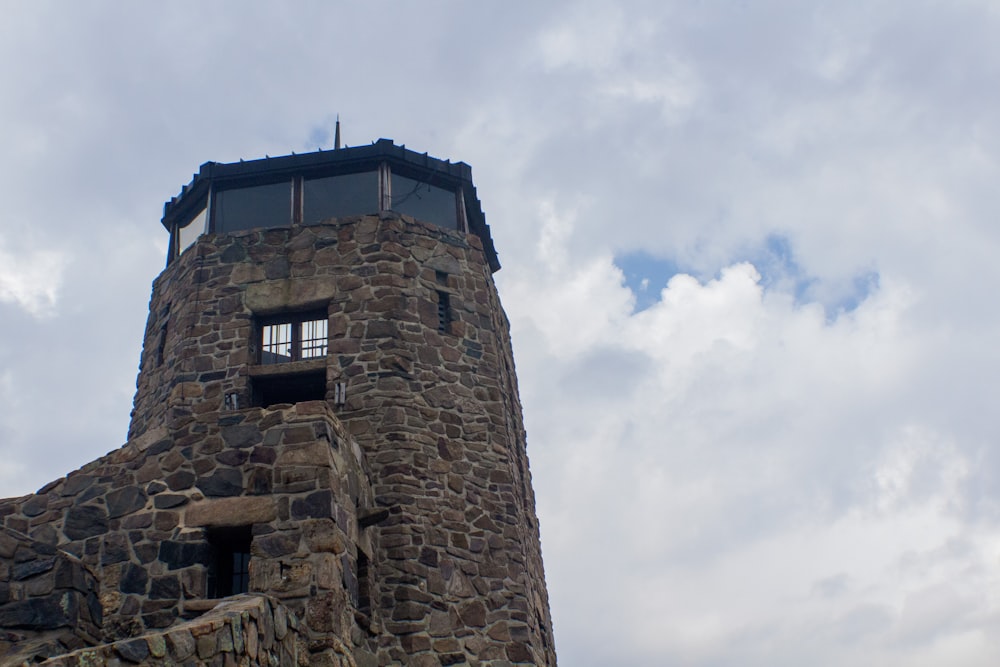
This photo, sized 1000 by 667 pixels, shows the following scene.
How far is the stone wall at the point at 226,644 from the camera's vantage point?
7.12 metres

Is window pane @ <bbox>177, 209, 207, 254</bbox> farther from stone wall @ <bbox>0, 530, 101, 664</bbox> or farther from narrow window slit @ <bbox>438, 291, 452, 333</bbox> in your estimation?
stone wall @ <bbox>0, 530, 101, 664</bbox>

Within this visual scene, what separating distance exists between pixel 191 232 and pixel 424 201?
4.33 meters

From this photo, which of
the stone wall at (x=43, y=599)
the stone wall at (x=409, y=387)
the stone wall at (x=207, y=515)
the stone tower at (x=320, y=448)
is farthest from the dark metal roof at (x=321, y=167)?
the stone wall at (x=43, y=599)

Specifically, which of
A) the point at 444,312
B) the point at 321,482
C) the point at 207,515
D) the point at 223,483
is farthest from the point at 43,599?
the point at 444,312

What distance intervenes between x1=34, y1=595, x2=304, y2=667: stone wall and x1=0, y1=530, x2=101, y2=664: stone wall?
138 cm

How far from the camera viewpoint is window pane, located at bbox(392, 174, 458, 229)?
17.1 meters

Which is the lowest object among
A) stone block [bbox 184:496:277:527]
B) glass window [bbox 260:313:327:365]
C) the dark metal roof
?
stone block [bbox 184:496:277:527]

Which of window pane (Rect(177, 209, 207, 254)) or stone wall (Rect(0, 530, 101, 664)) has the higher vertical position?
window pane (Rect(177, 209, 207, 254))

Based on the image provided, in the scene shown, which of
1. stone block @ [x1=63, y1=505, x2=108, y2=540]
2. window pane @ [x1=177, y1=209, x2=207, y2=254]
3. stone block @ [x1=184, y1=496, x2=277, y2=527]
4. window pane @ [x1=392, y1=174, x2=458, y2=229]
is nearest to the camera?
stone block @ [x1=184, y1=496, x2=277, y2=527]

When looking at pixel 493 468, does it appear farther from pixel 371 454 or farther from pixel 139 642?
pixel 139 642

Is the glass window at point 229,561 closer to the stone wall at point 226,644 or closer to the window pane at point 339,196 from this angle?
the stone wall at point 226,644

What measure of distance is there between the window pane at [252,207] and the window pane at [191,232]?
38cm

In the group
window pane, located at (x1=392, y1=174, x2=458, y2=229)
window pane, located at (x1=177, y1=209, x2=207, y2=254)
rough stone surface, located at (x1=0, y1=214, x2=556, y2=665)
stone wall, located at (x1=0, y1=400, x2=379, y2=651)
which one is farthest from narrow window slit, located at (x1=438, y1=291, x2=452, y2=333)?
window pane, located at (x1=177, y1=209, x2=207, y2=254)

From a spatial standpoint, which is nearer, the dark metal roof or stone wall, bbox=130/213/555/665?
stone wall, bbox=130/213/555/665
